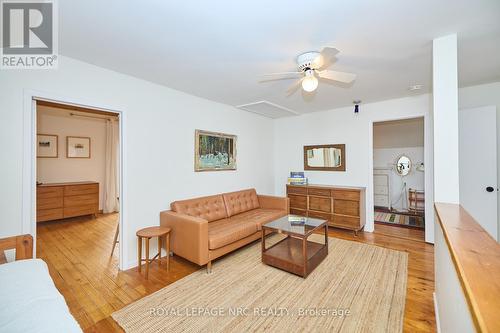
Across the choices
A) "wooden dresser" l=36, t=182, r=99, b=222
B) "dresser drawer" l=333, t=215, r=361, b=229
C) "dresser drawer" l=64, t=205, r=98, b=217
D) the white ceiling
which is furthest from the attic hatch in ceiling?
"dresser drawer" l=64, t=205, r=98, b=217

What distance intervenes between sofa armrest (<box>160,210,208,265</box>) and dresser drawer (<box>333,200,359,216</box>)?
8.56 feet

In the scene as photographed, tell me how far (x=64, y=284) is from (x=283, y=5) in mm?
3448

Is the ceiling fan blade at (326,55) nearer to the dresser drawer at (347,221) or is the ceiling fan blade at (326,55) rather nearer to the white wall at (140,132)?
the white wall at (140,132)

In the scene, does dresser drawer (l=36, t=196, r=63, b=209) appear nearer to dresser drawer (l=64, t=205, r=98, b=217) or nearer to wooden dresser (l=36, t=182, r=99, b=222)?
wooden dresser (l=36, t=182, r=99, b=222)

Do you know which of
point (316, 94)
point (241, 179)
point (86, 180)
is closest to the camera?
point (316, 94)

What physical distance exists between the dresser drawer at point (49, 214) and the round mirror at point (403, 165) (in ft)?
27.6

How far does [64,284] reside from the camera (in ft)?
7.61

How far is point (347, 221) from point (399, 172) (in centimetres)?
327

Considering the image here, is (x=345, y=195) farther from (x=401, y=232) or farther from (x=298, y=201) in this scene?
(x=401, y=232)

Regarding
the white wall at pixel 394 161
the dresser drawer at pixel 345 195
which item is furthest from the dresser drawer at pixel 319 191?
the white wall at pixel 394 161

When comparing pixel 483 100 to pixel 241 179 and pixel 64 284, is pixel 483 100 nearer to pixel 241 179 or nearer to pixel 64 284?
pixel 241 179

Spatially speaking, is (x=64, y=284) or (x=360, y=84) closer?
(x=64, y=284)

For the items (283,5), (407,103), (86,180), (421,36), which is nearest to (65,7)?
(283,5)

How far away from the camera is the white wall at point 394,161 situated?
5.62 meters
